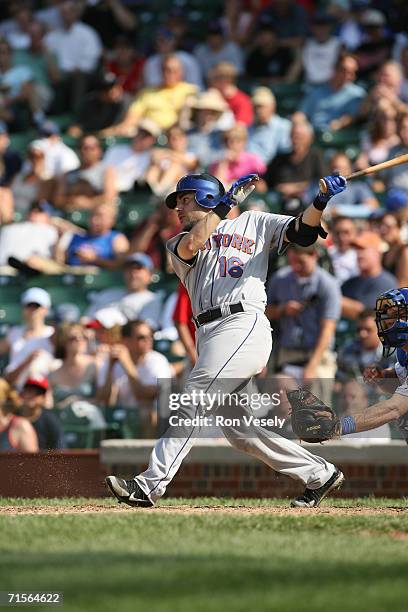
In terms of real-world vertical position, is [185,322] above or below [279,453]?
above

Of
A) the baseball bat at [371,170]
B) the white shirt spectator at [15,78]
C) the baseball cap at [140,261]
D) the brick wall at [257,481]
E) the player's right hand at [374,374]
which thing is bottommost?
the brick wall at [257,481]

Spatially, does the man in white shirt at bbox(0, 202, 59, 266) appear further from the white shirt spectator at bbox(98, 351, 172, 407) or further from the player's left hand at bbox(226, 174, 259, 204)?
the player's left hand at bbox(226, 174, 259, 204)

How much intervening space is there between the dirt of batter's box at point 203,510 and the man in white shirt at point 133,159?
677 cm

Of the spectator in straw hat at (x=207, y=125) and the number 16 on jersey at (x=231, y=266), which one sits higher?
the spectator in straw hat at (x=207, y=125)

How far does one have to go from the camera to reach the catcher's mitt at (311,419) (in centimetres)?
746

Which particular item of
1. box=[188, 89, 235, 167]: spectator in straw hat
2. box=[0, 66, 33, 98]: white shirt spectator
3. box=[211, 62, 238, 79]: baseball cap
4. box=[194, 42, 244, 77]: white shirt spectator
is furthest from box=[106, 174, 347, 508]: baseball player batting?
box=[0, 66, 33, 98]: white shirt spectator

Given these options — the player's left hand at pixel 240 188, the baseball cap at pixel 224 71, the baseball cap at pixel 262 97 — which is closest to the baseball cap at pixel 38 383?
the player's left hand at pixel 240 188

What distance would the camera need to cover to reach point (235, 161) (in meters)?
13.3

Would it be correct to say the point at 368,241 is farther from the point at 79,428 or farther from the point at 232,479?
the point at 79,428

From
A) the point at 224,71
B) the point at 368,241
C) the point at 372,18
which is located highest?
the point at 372,18

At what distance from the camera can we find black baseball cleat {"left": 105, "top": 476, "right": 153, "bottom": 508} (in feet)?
22.6

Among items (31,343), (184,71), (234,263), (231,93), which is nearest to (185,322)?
(31,343)

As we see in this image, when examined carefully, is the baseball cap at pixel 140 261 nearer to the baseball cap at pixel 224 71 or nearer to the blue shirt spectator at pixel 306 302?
the blue shirt spectator at pixel 306 302

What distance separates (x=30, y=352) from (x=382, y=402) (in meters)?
4.68
